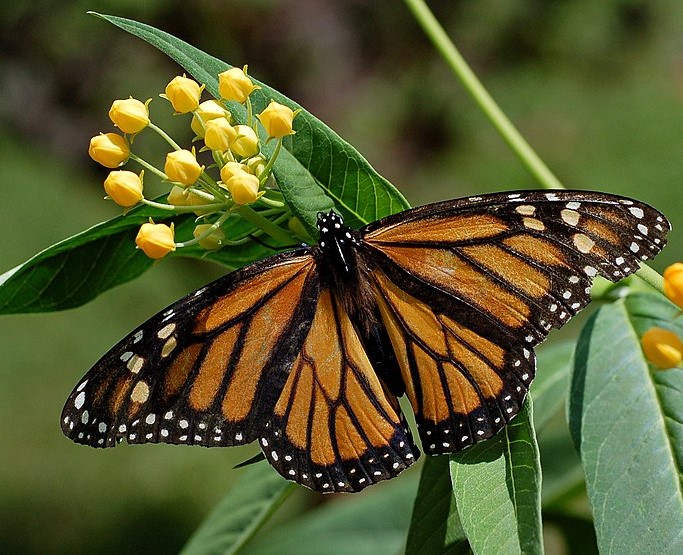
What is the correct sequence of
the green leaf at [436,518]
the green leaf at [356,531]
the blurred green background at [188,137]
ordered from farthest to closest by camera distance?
the blurred green background at [188,137] → the green leaf at [356,531] → the green leaf at [436,518]

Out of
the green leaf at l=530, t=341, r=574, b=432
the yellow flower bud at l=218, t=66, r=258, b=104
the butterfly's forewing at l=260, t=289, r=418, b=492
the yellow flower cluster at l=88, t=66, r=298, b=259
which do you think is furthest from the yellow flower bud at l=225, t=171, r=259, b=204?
the green leaf at l=530, t=341, r=574, b=432

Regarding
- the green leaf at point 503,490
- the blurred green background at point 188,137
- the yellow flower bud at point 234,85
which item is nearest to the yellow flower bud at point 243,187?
the yellow flower bud at point 234,85

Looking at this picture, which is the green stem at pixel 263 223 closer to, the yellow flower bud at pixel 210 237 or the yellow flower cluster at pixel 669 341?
the yellow flower bud at pixel 210 237

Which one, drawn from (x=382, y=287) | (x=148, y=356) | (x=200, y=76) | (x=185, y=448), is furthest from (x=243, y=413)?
(x=185, y=448)

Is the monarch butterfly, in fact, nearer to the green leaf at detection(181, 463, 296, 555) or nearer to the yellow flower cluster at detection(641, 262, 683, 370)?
the yellow flower cluster at detection(641, 262, 683, 370)

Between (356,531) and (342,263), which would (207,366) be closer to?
(342,263)

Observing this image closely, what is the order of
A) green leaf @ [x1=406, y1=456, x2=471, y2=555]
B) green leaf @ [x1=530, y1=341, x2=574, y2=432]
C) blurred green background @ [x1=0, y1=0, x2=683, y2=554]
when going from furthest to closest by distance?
1. blurred green background @ [x1=0, y1=0, x2=683, y2=554]
2. green leaf @ [x1=530, y1=341, x2=574, y2=432]
3. green leaf @ [x1=406, y1=456, x2=471, y2=555]

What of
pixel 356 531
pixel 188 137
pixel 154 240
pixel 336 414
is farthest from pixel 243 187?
pixel 188 137
